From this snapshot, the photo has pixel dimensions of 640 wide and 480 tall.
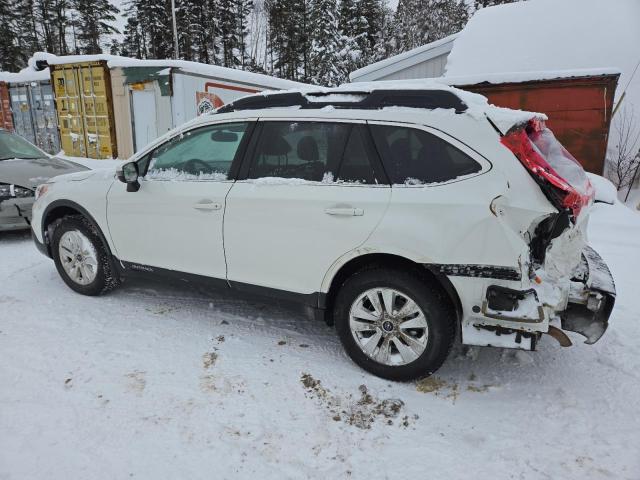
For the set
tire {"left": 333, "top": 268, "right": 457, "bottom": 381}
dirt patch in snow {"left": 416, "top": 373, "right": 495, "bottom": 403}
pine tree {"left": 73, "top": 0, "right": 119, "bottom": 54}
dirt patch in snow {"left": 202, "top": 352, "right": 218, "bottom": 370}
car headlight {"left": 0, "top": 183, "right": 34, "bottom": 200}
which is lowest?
dirt patch in snow {"left": 416, "top": 373, "right": 495, "bottom": 403}

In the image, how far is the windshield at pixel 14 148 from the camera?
21.3 feet

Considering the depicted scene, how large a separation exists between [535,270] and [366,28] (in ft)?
124

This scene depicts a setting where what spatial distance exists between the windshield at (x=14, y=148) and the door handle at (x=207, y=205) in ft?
16.0

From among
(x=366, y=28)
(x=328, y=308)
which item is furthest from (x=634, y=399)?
(x=366, y=28)

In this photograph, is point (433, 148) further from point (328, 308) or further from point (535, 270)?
point (328, 308)

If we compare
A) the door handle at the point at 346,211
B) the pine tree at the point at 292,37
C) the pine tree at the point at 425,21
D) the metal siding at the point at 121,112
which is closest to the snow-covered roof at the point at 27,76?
the metal siding at the point at 121,112

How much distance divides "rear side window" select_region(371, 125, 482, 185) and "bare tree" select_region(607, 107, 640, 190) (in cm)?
900

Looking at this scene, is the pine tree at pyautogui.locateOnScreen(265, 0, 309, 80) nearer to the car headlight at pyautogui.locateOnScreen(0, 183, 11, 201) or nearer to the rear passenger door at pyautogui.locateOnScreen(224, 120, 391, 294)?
the car headlight at pyautogui.locateOnScreen(0, 183, 11, 201)

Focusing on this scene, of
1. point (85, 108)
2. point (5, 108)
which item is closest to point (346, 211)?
point (85, 108)

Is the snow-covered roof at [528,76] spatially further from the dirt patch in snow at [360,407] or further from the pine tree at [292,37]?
the pine tree at [292,37]

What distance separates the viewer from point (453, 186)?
2494 mm

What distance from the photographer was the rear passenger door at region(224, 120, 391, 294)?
107 inches

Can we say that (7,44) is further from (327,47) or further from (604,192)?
(604,192)

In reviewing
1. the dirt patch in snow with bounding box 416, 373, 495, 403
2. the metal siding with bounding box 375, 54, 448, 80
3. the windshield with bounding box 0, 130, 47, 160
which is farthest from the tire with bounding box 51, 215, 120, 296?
the metal siding with bounding box 375, 54, 448, 80
